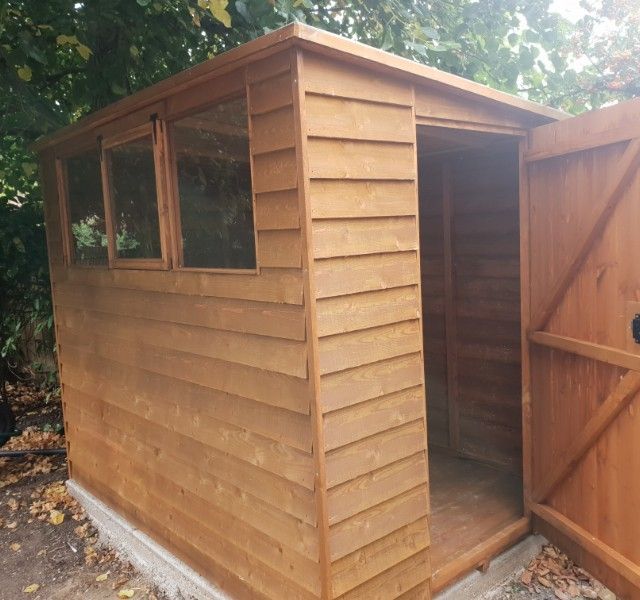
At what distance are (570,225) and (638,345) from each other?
2.36 ft

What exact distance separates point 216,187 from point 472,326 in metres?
2.46

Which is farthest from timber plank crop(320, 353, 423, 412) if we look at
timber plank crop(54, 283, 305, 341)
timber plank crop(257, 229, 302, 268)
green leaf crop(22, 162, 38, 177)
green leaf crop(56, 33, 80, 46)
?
green leaf crop(22, 162, 38, 177)

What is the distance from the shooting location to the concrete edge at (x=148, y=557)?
3303 millimetres

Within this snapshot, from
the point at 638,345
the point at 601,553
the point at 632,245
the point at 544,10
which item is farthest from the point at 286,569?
the point at 544,10

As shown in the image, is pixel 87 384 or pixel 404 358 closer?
pixel 404 358

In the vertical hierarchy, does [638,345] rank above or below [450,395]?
above

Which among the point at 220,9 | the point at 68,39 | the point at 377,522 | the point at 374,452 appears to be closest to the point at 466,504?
the point at 377,522

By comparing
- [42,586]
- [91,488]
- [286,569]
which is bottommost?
[42,586]

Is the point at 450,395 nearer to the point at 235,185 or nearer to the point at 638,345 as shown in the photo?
the point at 638,345

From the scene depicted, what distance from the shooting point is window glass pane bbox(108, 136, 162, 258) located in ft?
10.5

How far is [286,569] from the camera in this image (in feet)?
8.66

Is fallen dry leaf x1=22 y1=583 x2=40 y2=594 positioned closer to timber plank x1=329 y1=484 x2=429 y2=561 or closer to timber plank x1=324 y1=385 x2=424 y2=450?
timber plank x1=329 y1=484 x2=429 y2=561

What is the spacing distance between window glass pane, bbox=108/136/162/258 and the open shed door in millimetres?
2084

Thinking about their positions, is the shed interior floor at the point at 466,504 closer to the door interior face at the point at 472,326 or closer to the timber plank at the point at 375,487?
the door interior face at the point at 472,326
